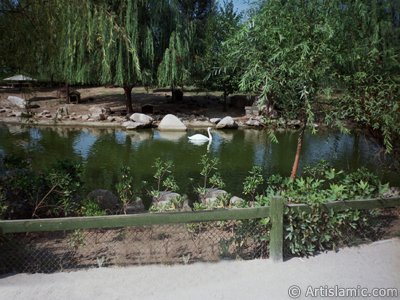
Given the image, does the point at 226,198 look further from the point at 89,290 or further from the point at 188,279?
the point at 89,290

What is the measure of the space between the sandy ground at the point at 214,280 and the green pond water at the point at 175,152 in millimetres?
2332

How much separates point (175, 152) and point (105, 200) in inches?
225

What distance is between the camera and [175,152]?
1113 centimetres

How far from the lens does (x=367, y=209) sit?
4.14 metres

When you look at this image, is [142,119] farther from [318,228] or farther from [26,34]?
[318,228]

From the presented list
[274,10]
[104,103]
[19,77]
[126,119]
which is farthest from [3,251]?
[104,103]

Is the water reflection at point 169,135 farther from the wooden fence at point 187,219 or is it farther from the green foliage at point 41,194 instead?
the wooden fence at point 187,219

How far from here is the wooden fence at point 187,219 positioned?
3.31m

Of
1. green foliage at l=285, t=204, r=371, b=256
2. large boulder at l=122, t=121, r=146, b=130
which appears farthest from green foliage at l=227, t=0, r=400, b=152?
large boulder at l=122, t=121, r=146, b=130

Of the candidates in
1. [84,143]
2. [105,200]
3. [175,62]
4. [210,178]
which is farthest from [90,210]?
[175,62]

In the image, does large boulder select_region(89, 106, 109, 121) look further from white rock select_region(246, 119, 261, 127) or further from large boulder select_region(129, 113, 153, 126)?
white rock select_region(246, 119, 261, 127)

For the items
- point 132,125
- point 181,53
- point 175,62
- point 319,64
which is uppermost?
point 181,53

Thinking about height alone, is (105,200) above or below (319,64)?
below

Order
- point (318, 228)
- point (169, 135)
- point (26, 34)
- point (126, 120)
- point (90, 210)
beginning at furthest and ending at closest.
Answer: point (126, 120), point (169, 135), point (26, 34), point (90, 210), point (318, 228)
